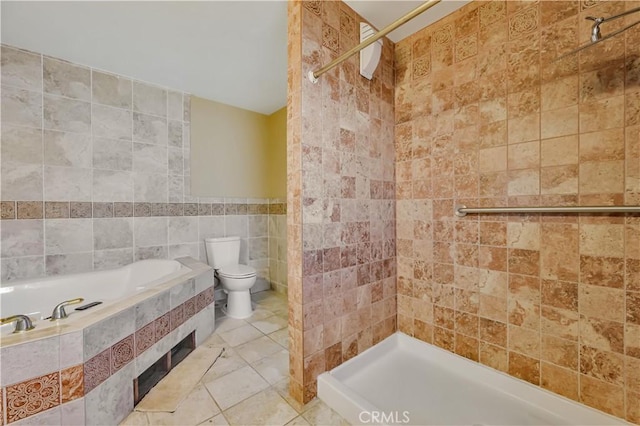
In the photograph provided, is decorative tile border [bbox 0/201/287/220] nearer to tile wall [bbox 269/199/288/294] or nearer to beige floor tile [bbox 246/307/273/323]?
tile wall [bbox 269/199/288/294]

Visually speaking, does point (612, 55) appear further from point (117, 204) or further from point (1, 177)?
point (1, 177)

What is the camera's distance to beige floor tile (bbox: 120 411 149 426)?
4.10 ft

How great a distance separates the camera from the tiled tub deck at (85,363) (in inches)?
39.5

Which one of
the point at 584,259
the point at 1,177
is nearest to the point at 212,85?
the point at 1,177

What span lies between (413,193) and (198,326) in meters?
1.92

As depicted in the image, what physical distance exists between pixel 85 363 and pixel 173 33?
2048mm

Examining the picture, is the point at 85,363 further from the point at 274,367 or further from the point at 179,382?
the point at 274,367

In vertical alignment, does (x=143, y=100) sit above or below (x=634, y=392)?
above

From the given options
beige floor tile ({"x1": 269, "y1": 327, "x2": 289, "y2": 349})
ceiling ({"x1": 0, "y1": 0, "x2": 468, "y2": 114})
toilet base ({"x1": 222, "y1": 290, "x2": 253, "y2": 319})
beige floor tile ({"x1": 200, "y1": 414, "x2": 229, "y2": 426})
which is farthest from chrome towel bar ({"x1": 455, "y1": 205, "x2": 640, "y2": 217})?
toilet base ({"x1": 222, "y1": 290, "x2": 253, "y2": 319})

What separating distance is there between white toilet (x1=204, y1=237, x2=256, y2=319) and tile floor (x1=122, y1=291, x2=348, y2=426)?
1.01 feet

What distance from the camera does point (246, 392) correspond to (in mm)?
1448

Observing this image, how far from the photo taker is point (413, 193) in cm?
182

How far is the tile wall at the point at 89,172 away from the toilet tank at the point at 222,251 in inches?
5.5

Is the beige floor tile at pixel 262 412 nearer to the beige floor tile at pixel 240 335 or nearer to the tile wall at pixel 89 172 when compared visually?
the beige floor tile at pixel 240 335
